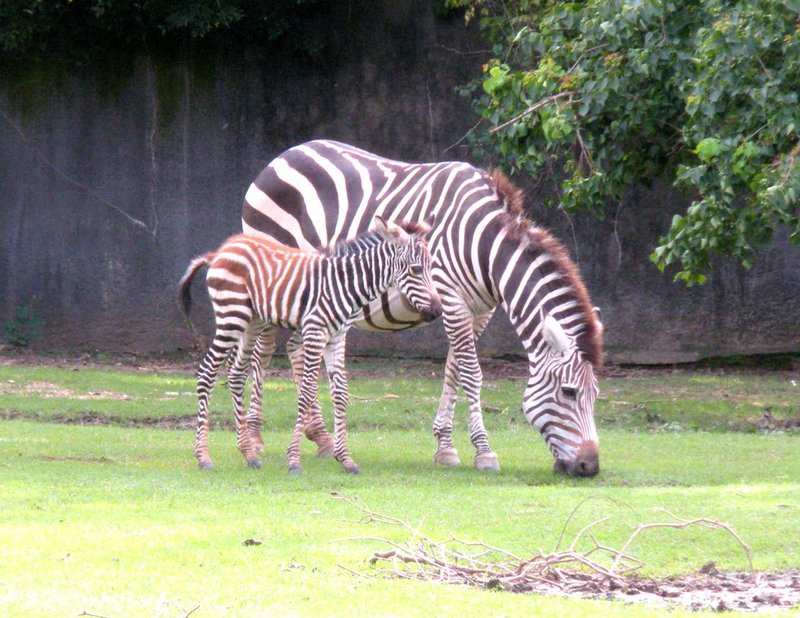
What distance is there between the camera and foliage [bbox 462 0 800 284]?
32.6 ft

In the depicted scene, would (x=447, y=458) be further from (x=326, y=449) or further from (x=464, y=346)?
(x=326, y=449)

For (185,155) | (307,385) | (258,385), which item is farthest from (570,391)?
(185,155)

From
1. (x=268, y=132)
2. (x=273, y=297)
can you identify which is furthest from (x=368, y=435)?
(x=268, y=132)

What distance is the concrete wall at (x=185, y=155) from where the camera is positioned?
1703 cm

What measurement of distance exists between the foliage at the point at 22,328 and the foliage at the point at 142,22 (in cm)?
371

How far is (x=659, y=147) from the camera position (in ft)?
41.1

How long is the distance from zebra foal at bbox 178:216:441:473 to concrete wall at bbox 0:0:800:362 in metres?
7.64

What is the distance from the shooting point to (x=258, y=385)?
407 inches

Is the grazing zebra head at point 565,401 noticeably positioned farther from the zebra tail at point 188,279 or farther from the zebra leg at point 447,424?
the zebra tail at point 188,279

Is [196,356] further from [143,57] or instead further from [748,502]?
[748,502]

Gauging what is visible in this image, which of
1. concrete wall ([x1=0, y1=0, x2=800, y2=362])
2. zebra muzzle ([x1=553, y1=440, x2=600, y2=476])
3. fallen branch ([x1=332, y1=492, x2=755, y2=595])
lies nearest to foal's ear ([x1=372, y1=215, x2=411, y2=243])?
zebra muzzle ([x1=553, y1=440, x2=600, y2=476])

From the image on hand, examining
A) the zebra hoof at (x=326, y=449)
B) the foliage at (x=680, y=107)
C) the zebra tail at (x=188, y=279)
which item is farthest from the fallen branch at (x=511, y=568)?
the foliage at (x=680, y=107)

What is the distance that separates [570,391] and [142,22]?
1072cm

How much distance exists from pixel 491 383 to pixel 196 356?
4364 millimetres
